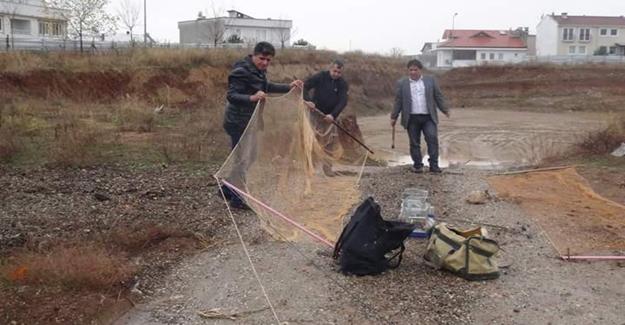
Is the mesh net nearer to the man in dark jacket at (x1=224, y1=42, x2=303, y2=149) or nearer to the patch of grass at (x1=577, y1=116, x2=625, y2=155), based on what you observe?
the man in dark jacket at (x1=224, y1=42, x2=303, y2=149)

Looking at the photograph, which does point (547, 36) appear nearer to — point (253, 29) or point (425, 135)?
point (253, 29)

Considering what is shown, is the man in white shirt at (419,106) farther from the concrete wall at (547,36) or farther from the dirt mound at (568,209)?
the concrete wall at (547,36)

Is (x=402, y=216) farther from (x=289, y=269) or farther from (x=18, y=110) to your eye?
(x=18, y=110)

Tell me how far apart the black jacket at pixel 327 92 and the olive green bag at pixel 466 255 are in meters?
4.06

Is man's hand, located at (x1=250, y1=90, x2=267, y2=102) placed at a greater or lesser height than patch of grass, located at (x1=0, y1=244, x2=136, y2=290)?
greater

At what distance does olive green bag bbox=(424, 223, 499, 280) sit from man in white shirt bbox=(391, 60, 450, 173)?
4732mm

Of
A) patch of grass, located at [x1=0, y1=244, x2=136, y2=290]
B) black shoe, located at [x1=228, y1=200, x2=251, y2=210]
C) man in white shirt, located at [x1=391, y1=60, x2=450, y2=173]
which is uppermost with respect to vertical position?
man in white shirt, located at [x1=391, y1=60, x2=450, y2=173]

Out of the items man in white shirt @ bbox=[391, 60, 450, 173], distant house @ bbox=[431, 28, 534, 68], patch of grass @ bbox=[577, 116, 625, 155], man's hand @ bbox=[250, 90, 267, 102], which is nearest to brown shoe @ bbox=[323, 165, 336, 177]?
man's hand @ bbox=[250, 90, 267, 102]

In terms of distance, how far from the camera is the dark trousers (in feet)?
32.4

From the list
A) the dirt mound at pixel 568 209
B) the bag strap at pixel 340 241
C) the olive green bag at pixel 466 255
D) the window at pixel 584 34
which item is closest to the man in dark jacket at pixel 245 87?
the bag strap at pixel 340 241

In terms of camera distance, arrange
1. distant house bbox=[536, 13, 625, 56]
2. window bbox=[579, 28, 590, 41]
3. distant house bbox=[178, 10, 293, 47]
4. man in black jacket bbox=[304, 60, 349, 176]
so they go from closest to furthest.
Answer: man in black jacket bbox=[304, 60, 349, 176] < distant house bbox=[178, 10, 293, 47] < distant house bbox=[536, 13, 625, 56] < window bbox=[579, 28, 590, 41]

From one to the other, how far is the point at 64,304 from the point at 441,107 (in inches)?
272

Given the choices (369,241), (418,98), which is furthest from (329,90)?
(369,241)

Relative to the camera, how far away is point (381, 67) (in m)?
40.2
